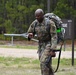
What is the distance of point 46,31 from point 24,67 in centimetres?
439

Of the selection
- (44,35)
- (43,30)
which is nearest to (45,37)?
(44,35)

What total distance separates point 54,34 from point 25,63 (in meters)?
5.42

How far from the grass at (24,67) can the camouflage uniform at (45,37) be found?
2.77 metres

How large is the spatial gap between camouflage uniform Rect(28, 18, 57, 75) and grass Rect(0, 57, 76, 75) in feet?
9.10

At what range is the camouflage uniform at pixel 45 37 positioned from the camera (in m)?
7.16

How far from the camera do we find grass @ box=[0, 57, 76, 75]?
1030cm

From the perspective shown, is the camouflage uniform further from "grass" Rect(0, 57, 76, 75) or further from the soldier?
"grass" Rect(0, 57, 76, 75)

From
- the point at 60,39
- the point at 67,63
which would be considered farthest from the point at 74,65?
the point at 60,39

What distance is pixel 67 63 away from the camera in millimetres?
12430

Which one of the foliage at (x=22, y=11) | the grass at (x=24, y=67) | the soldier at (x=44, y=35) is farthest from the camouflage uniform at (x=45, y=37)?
the foliage at (x=22, y=11)

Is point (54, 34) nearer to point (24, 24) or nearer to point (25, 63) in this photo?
point (25, 63)

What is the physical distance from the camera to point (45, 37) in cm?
732

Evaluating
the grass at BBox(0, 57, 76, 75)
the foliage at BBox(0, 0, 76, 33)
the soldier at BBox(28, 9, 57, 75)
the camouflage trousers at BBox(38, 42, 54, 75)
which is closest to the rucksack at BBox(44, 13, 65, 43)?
the soldier at BBox(28, 9, 57, 75)

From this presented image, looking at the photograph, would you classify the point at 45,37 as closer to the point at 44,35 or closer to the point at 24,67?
the point at 44,35
